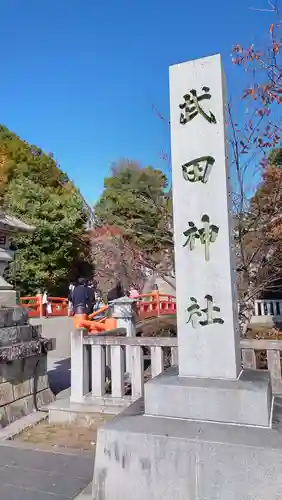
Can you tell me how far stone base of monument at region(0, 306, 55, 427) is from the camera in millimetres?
5086

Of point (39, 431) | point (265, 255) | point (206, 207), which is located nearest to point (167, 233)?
point (265, 255)

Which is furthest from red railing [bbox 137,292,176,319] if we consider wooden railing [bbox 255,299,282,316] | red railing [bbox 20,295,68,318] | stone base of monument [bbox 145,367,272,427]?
stone base of monument [bbox 145,367,272,427]

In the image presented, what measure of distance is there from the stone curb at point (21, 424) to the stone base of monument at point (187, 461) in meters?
2.63

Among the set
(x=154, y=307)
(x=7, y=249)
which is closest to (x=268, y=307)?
(x=154, y=307)

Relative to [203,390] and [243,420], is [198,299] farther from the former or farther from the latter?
[243,420]

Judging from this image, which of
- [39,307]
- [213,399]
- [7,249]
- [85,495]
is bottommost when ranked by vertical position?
[85,495]

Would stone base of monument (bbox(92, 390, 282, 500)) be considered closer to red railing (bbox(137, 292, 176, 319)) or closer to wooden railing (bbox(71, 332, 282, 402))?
wooden railing (bbox(71, 332, 282, 402))

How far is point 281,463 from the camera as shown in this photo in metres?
2.16

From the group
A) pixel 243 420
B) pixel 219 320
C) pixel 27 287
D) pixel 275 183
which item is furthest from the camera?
A: pixel 27 287

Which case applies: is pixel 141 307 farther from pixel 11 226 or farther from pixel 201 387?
pixel 201 387

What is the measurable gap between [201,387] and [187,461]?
498 mm

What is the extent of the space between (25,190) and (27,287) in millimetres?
5963

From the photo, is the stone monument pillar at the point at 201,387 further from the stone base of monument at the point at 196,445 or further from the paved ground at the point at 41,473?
the paved ground at the point at 41,473

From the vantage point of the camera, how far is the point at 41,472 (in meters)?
3.42
